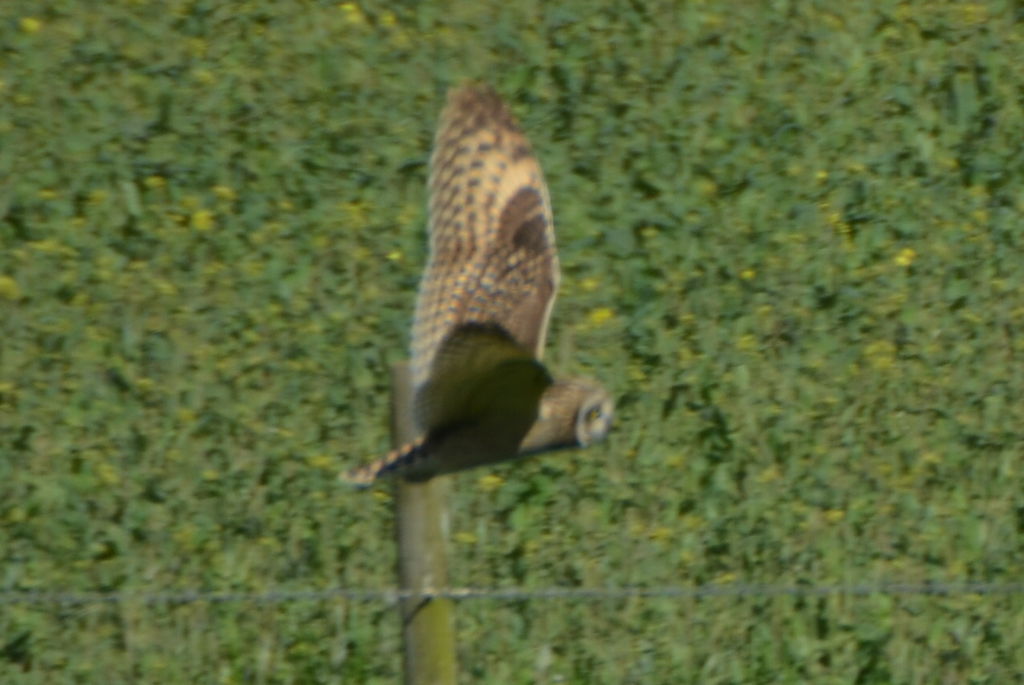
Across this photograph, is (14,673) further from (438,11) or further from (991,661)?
(991,661)

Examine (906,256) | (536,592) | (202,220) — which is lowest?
(536,592)

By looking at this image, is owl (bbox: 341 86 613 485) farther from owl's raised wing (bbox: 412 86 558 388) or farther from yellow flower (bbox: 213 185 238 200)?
yellow flower (bbox: 213 185 238 200)

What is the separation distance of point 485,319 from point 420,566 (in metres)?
0.43

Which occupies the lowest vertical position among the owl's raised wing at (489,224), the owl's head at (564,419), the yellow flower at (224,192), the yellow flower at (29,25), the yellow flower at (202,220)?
the owl's head at (564,419)

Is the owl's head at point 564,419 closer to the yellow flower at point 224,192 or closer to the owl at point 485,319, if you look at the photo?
the owl at point 485,319

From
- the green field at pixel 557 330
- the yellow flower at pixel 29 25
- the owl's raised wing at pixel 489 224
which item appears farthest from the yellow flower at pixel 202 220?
the owl's raised wing at pixel 489 224

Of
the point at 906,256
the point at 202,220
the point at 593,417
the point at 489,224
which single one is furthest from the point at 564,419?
the point at 906,256

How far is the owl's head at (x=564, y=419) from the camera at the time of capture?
3.07 m

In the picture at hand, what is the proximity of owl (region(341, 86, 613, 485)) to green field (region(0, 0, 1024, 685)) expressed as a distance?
1307mm

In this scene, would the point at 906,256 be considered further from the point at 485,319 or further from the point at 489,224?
the point at 485,319

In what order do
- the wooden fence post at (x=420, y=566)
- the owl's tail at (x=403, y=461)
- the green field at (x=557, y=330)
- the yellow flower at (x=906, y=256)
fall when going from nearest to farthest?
the owl's tail at (x=403, y=461)
the wooden fence post at (x=420, y=566)
the green field at (x=557, y=330)
the yellow flower at (x=906, y=256)

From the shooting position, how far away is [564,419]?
10.1 feet

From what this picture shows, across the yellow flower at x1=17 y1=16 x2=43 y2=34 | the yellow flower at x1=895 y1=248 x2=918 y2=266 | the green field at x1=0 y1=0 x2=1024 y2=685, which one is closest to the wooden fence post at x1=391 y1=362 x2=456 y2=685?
the green field at x1=0 y1=0 x2=1024 y2=685

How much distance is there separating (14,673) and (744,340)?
83.0 inches
